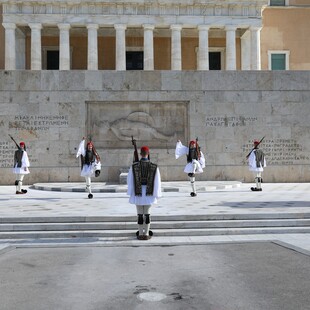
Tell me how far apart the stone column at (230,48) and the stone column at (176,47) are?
15.6 ft

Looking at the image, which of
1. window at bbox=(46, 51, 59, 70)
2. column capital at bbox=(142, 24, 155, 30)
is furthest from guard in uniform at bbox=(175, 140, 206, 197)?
window at bbox=(46, 51, 59, 70)

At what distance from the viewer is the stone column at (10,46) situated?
→ 4000cm

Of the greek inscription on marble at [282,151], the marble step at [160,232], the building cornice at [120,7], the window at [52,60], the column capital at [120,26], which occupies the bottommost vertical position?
the marble step at [160,232]

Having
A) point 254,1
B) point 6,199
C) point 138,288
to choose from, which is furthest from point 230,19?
point 138,288

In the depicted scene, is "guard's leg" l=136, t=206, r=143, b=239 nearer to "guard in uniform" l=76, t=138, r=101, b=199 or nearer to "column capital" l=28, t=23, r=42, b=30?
"guard in uniform" l=76, t=138, r=101, b=199

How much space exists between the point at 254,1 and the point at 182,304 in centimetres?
4052

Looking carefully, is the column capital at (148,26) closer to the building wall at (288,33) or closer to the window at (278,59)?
the building wall at (288,33)

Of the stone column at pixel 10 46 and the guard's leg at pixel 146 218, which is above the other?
the stone column at pixel 10 46

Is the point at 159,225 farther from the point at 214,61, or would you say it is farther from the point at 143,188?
the point at 214,61

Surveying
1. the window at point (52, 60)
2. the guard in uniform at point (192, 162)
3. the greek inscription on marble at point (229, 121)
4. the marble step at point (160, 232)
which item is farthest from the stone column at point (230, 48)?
the marble step at point (160, 232)

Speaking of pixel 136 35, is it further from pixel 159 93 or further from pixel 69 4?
pixel 159 93

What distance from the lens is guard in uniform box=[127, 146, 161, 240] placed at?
907cm

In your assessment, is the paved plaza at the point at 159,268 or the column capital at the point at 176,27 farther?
the column capital at the point at 176,27

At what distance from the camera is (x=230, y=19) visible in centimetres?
4109
